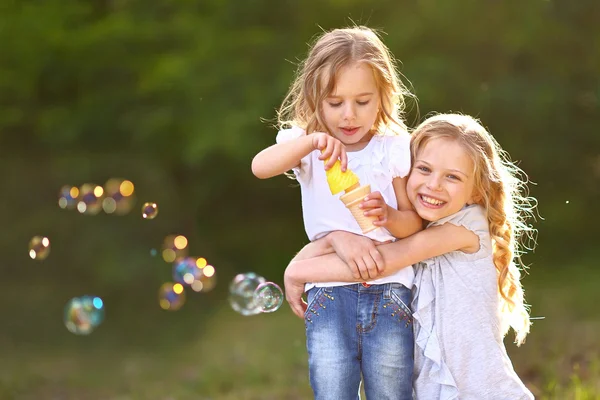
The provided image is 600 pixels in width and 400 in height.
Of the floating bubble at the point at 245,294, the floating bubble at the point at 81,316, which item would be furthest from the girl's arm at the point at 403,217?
the floating bubble at the point at 81,316

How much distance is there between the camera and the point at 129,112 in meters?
6.62

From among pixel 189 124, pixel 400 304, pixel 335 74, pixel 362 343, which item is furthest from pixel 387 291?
pixel 189 124

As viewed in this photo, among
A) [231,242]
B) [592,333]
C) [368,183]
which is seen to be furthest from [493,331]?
[231,242]

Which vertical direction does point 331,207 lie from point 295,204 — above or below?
below

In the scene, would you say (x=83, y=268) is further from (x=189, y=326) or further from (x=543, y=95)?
(x=543, y=95)

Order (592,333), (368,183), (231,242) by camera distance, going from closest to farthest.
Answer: (368,183) < (592,333) < (231,242)

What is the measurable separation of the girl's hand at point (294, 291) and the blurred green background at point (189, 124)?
3.27m

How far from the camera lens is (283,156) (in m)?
2.34

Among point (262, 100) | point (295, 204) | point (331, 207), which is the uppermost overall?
point (262, 100)

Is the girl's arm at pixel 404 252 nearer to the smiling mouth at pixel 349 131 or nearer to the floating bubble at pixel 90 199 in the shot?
the smiling mouth at pixel 349 131

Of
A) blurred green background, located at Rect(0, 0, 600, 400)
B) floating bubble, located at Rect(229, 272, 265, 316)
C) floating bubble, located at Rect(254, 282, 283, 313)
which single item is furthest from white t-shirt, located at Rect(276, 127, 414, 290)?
blurred green background, located at Rect(0, 0, 600, 400)

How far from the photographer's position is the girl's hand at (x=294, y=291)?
2537 mm

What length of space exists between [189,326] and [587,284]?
2944 millimetres

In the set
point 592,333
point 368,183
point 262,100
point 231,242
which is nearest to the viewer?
point 368,183
